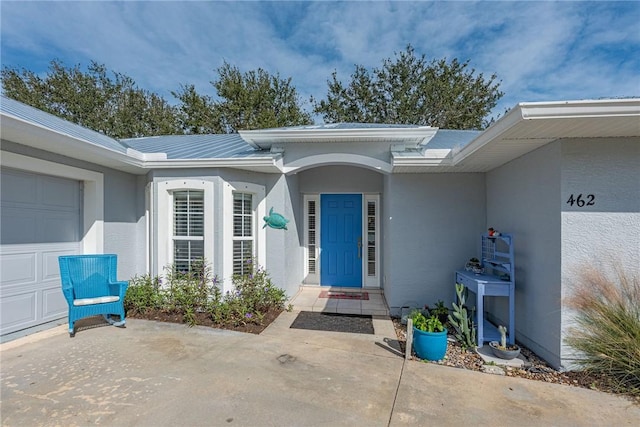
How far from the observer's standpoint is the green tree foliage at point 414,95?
17.5 metres

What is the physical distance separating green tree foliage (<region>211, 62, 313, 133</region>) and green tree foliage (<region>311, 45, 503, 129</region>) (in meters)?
1.67

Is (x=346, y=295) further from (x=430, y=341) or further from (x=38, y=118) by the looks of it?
(x=38, y=118)

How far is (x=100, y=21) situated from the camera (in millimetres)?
6293

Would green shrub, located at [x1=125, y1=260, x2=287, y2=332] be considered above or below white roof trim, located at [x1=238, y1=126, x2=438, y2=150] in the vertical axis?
below

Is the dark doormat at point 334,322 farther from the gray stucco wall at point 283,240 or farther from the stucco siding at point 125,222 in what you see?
the stucco siding at point 125,222

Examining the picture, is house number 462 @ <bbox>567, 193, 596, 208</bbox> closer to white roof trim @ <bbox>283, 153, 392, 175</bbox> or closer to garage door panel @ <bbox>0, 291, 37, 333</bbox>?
white roof trim @ <bbox>283, 153, 392, 175</bbox>

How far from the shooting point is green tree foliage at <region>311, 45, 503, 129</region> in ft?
57.5

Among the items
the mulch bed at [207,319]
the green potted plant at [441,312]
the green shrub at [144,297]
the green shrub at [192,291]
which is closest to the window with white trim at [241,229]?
the green shrub at [192,291]

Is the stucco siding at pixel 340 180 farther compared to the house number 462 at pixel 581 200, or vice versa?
the stucco siding at pixel 340 180

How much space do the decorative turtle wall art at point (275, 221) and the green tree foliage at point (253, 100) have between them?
42.6ft

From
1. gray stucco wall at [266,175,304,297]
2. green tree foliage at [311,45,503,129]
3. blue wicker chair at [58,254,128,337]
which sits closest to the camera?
blue wicker chair at [58,254,128,337]

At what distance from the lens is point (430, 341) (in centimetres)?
377

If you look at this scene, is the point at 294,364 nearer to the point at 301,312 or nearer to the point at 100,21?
the point at 301,312

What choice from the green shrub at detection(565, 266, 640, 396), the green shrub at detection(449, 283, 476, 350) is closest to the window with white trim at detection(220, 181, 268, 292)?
the green shrub at detection(449, 283, 476, 350)
